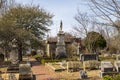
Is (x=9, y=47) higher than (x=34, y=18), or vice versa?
(x=34, y=18)

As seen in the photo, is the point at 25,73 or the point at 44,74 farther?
the point at 44,74

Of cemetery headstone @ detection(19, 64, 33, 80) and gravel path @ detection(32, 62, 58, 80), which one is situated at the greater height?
cemetery headstone @ detection(19, 64, 33, 80)

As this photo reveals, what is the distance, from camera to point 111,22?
12.2 m

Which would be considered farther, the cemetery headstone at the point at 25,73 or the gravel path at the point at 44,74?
the gravel path at the point at 44,74

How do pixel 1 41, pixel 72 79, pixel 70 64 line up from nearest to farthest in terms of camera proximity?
pixel 72 79
pixel 70 64
pixel 1 41

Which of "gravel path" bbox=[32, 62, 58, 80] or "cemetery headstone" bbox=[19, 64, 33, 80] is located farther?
"gravel path" bbox=[32, 62, 58, 80]

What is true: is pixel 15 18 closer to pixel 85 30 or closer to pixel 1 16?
pixel 1 16

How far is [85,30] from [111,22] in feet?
141

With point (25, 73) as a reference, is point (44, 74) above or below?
below

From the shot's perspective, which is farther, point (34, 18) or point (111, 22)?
point (34, 18)

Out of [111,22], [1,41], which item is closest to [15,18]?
[1,41]

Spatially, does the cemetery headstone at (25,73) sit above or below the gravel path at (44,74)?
above

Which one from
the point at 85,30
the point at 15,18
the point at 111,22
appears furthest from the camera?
the point at 85,30

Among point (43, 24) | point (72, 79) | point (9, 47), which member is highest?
point (43, 24)
